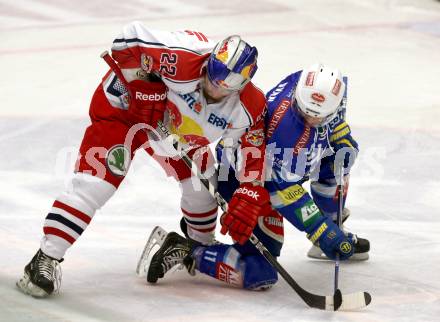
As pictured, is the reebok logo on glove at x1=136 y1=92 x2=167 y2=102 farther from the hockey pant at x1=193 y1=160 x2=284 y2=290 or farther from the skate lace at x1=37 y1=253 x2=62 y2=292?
the skate lace at x1=37 y1=253 x2=62 y2=292

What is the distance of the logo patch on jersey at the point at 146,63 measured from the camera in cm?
413

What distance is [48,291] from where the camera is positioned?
156 inches

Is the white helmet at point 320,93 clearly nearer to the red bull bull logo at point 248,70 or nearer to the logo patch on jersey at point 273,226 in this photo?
the red bull bull logo at point 248,70

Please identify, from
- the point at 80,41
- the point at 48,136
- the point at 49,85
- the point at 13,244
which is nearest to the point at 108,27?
the point at 80,41

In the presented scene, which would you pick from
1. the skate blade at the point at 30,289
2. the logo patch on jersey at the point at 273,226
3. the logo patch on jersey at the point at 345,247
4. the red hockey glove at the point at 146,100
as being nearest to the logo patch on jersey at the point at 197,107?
the red hockey glove at the point at 146,100

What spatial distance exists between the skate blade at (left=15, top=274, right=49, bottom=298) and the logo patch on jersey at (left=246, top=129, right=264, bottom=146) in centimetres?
98

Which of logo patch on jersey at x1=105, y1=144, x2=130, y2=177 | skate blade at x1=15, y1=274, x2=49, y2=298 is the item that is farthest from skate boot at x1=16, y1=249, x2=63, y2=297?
logo patch on jersey at x1=105, y1=144, x2=130, y2=177

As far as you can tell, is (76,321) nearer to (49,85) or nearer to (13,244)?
→ (13,244)

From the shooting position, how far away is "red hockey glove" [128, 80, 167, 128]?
4148 millimetres

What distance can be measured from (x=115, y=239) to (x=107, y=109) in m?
0.93

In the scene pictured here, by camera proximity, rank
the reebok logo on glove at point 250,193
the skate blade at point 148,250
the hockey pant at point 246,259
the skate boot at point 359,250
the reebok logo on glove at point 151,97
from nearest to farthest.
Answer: the reebok logo on glove at point 250,193
the reebok logo on glove at point 151,97
the hockey pant at point 246,259
the skate blade at point 148,250
the skate boot at point 359,250

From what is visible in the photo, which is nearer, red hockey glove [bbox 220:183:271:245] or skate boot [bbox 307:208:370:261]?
red hockey glove [bbox 220:183:271:245]

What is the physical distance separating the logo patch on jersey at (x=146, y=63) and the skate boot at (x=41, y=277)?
821 mm

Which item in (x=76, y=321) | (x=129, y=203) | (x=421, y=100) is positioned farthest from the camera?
(x=421, y=100)
